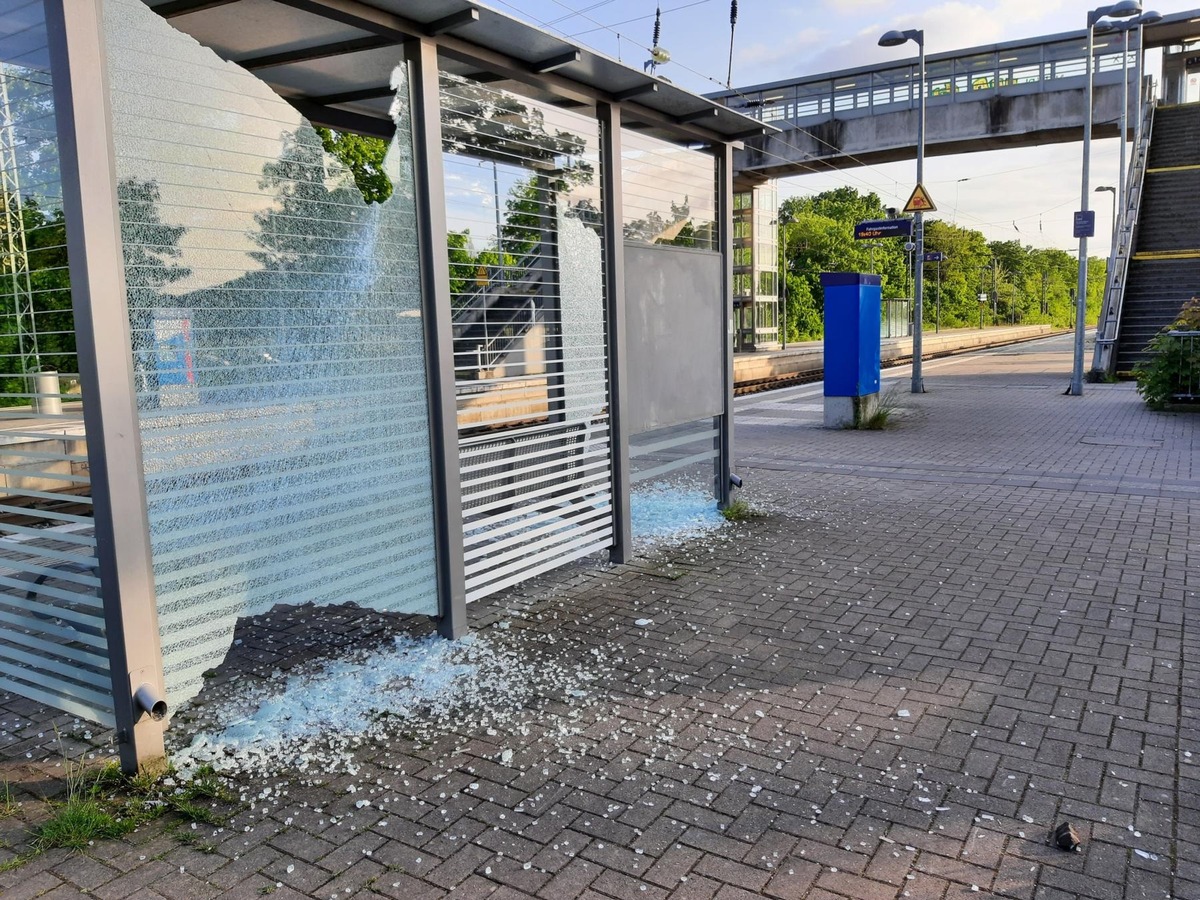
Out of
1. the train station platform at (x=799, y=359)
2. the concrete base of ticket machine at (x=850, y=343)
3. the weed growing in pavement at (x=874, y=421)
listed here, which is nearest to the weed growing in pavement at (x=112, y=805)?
the concrete base of ticket machine at (x=850, y=343)

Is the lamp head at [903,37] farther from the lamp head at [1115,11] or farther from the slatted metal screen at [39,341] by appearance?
the slatted metal screen at [39,341]

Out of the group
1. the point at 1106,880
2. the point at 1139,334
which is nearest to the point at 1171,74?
the point at 1139,334

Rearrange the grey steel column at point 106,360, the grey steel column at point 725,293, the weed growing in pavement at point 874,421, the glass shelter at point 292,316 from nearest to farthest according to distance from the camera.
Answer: the grey steel column at point 106,360, the glass shelter at point 292,316, the grey steel column at point 725,293, the weed growing in pavement at point 874,421

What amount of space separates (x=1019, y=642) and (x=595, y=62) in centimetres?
400

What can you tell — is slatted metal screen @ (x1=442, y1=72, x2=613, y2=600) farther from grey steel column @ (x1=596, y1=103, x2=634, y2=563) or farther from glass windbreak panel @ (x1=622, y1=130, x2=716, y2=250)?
glass windbreak panel @ (x1=622, y1=130, x2=716, y2=250)

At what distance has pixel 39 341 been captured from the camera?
12.1ft

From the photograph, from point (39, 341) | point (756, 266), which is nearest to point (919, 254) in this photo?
point (39, 341)

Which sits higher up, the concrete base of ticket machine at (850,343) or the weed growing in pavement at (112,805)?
the concrete base of ticket machine at (850,343)

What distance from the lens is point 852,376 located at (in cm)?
1348

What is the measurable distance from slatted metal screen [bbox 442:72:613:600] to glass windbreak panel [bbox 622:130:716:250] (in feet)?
1.79

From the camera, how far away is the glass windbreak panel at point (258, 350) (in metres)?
3.63

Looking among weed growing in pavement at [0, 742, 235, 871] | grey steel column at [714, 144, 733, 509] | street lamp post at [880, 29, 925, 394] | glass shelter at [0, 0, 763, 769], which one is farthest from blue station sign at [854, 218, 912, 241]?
weed growing in pavement at [0, 742, 235, 871]

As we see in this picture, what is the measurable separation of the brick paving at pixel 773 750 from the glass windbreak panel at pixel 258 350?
70 centimetres

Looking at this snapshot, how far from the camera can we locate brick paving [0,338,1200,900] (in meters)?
2.89
